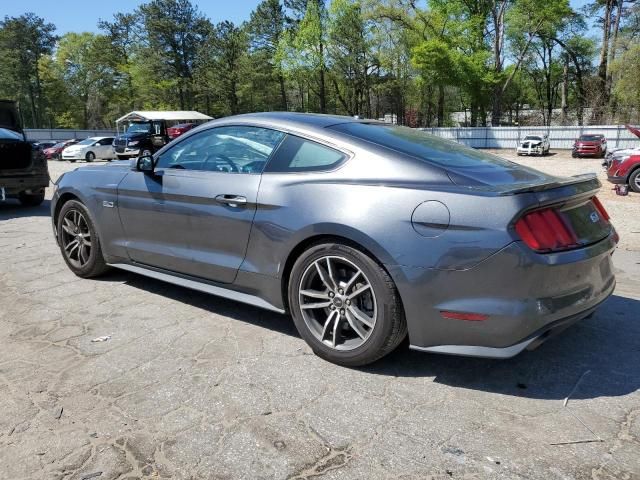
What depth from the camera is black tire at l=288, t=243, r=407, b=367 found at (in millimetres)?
2848

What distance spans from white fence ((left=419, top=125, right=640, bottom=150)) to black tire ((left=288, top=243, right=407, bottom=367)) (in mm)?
34160

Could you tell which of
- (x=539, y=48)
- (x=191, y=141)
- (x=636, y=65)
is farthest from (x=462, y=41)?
(x=191, y=141)

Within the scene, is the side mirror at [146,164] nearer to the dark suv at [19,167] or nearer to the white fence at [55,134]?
the dark suv at [19,167]

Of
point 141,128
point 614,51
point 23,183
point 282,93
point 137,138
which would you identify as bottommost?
point 23,183

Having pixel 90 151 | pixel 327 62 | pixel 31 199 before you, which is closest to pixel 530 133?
pixel 327 62

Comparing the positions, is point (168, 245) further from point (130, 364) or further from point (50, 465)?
point (50, 465)

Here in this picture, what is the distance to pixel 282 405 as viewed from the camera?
271 centimetres

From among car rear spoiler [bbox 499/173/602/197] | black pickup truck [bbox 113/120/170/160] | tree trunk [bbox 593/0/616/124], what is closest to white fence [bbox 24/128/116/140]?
black pickup truck [bbox 113/120/170/160]

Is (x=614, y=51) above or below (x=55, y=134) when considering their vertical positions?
above

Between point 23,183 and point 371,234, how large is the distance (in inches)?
328

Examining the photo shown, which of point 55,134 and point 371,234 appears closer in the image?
point 371,234

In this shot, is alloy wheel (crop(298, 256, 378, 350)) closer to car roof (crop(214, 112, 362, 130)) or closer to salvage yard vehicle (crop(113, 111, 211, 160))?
car roof (crop(214, 112, 362, 130))

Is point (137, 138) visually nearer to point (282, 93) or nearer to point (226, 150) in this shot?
point (226, 150)

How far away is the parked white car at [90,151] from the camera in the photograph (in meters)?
30.8
